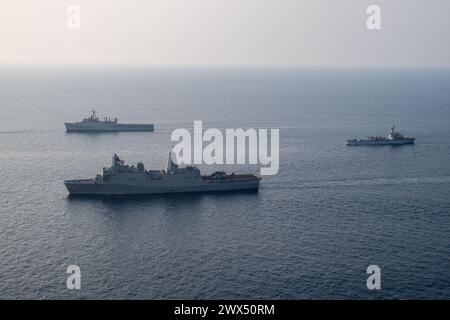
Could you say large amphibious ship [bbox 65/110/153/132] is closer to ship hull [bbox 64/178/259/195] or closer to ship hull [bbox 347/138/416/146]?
ship hull [bbox 347/138/416/146]

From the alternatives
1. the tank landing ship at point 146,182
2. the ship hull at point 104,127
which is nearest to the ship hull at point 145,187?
the tank landing ship at point 146,182

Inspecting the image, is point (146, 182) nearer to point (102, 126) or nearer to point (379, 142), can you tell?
point (379, 142)

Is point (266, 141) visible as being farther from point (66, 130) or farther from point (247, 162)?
point (66, 130)

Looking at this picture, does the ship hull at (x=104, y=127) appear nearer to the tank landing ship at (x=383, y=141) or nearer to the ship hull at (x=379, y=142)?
the ship hull at (x=379, y=142)

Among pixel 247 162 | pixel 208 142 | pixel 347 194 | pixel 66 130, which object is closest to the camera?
pixel 347 194

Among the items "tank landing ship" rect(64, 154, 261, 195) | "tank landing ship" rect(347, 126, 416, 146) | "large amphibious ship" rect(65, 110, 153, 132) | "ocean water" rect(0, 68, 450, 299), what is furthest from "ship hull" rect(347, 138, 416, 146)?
"large amphibious ship" rect(65, 110, 153, 132)

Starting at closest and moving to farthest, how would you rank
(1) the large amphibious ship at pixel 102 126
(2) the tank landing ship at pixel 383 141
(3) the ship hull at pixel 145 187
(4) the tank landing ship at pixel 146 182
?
(3) the ship hull at pixel 145 187 → (4) the tank landing ship at pixel 146 182 → (2) the tank landing ship at pixel 383 141 → (1) the large amphibious ship at pixel 102 126
